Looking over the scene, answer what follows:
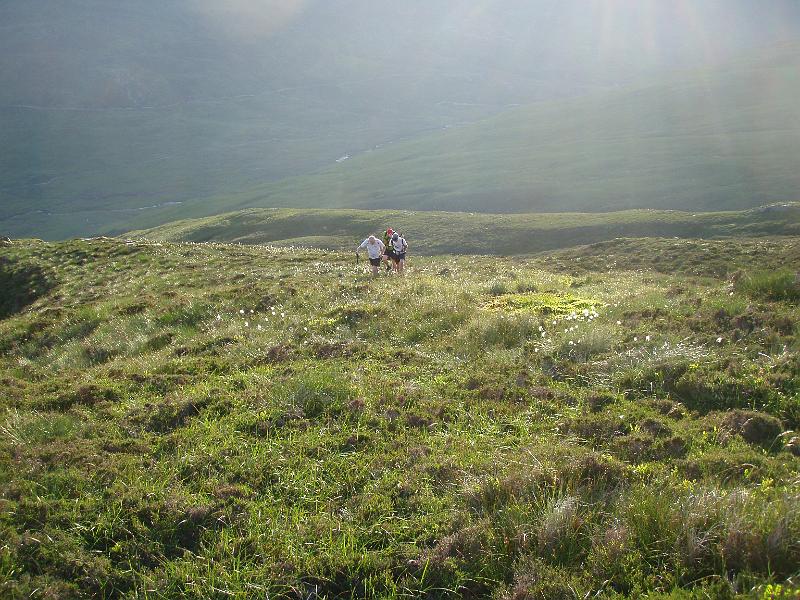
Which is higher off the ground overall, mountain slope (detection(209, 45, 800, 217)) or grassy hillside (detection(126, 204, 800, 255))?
mountain slope (detection(209, 45, 800, 217))

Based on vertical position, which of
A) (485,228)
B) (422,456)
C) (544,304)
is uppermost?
(485,228)

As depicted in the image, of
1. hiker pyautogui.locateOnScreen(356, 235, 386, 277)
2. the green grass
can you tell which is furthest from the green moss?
the green grass

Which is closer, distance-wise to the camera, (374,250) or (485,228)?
(374,250)

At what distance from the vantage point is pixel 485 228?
63.9 m

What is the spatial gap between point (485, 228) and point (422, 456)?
58.6m

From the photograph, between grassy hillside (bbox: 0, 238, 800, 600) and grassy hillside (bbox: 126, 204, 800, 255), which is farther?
grassy hillside (bbox: 126, 204, 800, 255)

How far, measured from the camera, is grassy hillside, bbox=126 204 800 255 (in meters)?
54.6

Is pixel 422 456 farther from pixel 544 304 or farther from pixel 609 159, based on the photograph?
pixel 609 159

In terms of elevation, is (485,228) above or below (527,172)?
below

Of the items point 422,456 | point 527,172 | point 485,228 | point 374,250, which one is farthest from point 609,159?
point 422,456

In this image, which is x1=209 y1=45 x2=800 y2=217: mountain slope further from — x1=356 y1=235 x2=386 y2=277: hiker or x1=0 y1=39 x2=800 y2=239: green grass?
x1=356 y1=235 x2=386 y2=277: hiker

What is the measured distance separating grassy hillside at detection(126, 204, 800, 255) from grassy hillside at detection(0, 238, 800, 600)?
44635 millimetres

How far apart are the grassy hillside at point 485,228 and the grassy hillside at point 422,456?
4464 cm

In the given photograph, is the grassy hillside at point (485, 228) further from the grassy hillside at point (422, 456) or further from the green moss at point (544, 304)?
the grassy hillside at point (422, 456)
